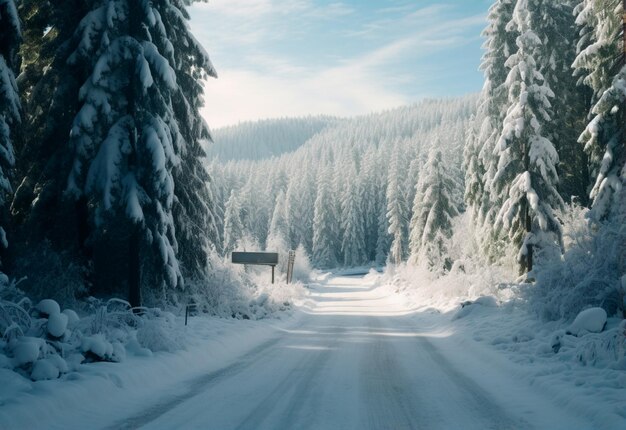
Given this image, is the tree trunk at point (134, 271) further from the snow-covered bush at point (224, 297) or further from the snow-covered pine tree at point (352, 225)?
the snow-covered pine tree at point (352, 225)

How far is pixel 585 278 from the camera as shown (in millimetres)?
11289

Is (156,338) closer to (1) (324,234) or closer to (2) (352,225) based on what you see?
(2) (352,225)

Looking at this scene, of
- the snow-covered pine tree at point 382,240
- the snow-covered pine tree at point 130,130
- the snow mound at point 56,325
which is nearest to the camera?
the snow mound at point 56,325

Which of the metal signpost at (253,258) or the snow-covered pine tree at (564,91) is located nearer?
the snow-covered pine tree at (564,91)

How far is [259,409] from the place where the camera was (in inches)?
259

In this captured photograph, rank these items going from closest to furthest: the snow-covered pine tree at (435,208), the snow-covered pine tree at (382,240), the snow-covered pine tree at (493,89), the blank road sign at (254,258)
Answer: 1. the snow-covered pine tree at (493,89)
2. the blank road sign at (254,258)
3. the snow-covered pine tree at (435,208)
4. the snow-covered pine tree at (382,240)

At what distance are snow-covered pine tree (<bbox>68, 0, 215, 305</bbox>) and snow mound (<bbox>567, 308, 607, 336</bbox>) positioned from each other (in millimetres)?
10019

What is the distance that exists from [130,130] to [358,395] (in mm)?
9490

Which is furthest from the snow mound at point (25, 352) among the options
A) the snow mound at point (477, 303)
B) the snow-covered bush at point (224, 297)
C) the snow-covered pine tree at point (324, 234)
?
the snow-covered pine tree at point (324, 234)

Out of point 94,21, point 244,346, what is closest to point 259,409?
point 244,346

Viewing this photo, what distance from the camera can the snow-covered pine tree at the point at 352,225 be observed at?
8931 centimetres

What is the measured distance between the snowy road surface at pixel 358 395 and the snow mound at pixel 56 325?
2431 millimetres

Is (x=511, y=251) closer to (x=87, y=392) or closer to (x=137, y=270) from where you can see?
(x=137, y=270)

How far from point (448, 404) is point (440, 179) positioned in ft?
123
